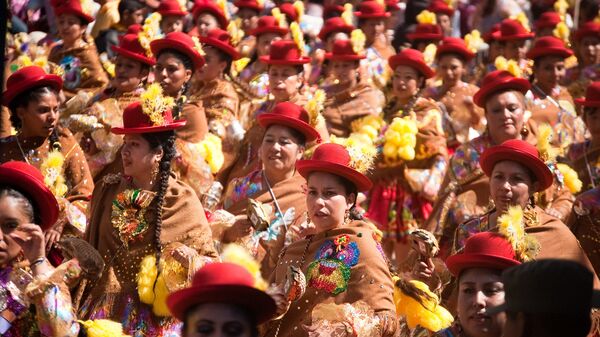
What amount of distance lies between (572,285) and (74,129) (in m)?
6.87

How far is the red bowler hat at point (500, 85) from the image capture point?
1063cm

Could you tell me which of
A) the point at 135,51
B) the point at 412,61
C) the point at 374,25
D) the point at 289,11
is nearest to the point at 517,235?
the point at 135,51

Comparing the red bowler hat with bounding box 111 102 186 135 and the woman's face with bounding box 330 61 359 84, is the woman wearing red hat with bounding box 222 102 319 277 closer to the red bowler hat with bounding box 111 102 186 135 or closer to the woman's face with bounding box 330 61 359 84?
the red bowler hat with bounding box 111 102 186 135

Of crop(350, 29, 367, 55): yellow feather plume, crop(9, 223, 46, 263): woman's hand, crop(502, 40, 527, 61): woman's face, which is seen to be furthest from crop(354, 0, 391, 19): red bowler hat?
crop(9, 223, 46, 263): woman's hand

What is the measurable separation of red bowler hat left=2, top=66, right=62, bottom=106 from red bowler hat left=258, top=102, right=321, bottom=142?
1513 mm

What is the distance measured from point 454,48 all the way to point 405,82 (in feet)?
5.33

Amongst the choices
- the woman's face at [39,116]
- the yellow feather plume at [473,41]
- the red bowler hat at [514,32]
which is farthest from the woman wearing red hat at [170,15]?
the woman's face at [39,116]

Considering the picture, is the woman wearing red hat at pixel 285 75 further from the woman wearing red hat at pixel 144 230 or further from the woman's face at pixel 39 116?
the woman wearing red hat at pixel 144 230

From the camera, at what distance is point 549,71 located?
14156mm

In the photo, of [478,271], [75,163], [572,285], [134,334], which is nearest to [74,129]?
[75,163]

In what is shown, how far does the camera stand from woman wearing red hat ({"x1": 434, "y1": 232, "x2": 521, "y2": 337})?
21.2ft

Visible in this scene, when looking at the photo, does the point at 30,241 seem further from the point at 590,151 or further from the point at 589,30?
the point at 589,30

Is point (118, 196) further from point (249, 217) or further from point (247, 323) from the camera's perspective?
point (247, 323)

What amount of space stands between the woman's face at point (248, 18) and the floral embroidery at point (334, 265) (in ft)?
29.3
